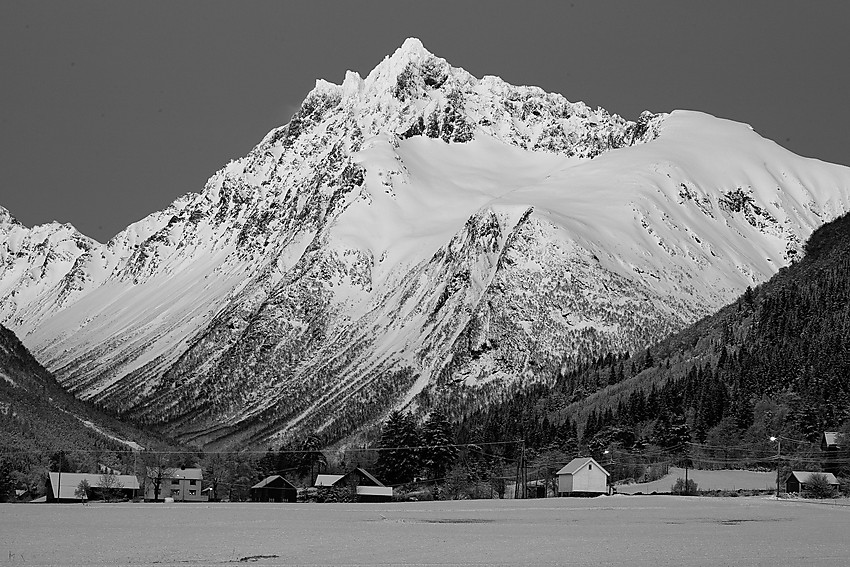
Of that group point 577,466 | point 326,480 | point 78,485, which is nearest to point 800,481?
point 577,466

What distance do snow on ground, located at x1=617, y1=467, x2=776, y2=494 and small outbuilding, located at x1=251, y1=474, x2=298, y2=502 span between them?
131ft

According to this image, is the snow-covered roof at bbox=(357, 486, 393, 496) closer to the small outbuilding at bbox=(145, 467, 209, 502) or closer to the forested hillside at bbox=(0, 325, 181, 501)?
the small outbuilding at bbox=(145, 467, 209, 502)

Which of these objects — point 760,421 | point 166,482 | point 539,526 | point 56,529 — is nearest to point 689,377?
point 760,421

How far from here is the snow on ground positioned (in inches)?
5049

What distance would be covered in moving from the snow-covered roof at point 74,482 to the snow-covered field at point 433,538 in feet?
177

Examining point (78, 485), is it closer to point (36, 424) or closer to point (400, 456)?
point (36, 424)

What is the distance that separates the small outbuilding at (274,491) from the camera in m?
145

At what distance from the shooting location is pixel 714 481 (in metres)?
132

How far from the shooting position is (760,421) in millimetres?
160750

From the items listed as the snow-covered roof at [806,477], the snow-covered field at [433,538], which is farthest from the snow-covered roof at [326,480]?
the snow-covered field at [433,538]

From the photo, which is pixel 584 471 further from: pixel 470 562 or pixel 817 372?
pixel 470 562

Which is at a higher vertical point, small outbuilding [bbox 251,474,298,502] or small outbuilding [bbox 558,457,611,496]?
small outbuilding [bbox 558,457,611,496]

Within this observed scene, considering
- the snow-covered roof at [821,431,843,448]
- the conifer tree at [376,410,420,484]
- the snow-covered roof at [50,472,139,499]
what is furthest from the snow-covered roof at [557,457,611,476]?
the snow-covered roof at [50,472,139,499]

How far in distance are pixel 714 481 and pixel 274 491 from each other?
52085mm
